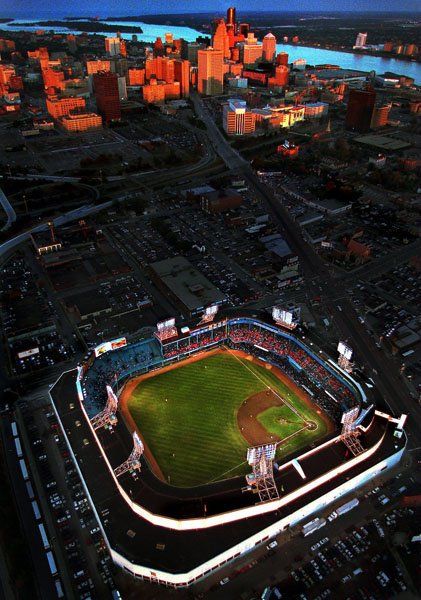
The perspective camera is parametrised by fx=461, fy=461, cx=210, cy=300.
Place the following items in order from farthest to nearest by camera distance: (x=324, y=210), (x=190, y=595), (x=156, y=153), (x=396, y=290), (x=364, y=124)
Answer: (x=364, y=124)
(x=156, y=153)
(x=324, y=210)
(x=396, y=290)
(x=190, y=595)

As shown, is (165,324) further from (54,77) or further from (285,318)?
(54,77)

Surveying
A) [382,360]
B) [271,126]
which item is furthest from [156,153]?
[382,360]

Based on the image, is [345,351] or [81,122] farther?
[81,122]

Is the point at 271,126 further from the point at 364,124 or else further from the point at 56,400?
the point at 56,400

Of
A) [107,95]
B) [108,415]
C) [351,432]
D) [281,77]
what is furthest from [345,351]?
[281,77]

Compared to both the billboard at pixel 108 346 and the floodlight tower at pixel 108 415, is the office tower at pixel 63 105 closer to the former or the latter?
the billboard at pixel 108 346

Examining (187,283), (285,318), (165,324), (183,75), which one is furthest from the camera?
(183,75)

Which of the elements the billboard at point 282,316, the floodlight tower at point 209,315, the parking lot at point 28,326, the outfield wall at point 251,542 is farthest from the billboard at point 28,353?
the billboard at point 282,316
